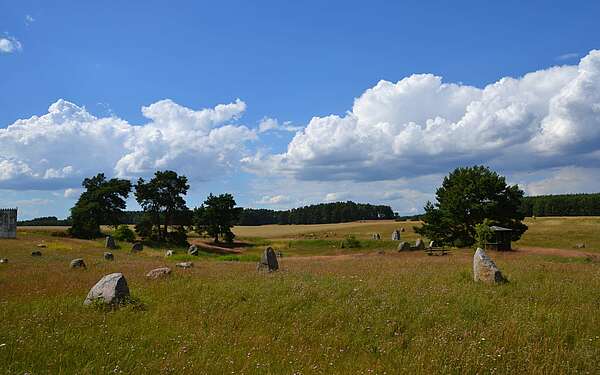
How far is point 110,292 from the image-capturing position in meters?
11.3

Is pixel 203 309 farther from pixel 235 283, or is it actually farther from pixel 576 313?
pixel 576 313

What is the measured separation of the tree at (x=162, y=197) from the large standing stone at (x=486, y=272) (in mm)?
62548

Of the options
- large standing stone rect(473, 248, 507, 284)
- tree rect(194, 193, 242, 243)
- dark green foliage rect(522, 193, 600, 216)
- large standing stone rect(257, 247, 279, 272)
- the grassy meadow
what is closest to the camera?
the grassy meadow

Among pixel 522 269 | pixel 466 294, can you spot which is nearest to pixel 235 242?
pixel 522 269

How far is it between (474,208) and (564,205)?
104 meters

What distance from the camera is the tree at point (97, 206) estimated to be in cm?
6825

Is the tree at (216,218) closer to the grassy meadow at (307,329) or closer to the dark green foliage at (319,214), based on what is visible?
the grassy meadow at (307,329)

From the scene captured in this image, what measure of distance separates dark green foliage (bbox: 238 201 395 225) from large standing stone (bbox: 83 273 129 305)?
140 m

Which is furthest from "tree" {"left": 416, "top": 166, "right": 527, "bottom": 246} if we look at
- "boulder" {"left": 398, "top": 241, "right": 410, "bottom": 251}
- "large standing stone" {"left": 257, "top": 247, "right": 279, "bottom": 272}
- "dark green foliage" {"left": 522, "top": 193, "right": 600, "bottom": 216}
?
"dark green foliage" {"left": 522, "top": 193, "right": 600, "bottom": 216}

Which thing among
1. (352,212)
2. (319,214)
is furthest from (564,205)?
(319,214)

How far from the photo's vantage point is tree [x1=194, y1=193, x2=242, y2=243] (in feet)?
254

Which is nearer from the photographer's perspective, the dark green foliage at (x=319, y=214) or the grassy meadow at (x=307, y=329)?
the grassy meadow at (x=307, y=329)

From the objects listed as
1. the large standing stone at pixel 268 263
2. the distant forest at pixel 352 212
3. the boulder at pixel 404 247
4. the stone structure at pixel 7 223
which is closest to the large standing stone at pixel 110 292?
the large standing stone at pixel 268 263

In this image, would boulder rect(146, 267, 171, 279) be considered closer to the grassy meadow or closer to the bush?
the grassy meadow
